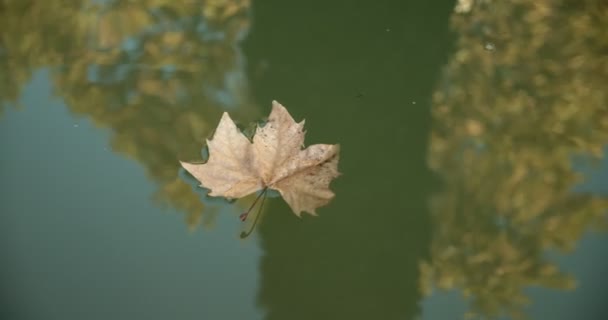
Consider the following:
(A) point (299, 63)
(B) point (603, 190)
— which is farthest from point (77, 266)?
(B) point (603, 190)

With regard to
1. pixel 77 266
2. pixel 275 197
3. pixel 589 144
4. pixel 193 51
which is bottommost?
pixel 77 266

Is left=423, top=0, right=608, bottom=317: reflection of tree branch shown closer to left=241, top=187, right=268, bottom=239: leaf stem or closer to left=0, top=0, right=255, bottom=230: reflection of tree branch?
left=241, top=187, right=268, bottom=239: leaf stem

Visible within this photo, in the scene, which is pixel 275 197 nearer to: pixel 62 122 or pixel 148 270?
pixel 148 270

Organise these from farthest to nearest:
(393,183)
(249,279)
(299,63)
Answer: (299,63) → (393,183) → (249,279)

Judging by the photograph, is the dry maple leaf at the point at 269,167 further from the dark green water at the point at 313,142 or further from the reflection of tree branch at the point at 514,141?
the reflection of tree branch at the point at 514,141

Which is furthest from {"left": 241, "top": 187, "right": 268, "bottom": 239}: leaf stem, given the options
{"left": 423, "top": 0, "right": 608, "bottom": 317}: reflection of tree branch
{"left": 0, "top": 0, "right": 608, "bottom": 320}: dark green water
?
{"left": 423, "top": 0, "right": 608, "bottom": 317}: reflection of tree branch

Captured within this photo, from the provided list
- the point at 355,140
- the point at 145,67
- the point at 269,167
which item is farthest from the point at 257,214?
the point at 145,67

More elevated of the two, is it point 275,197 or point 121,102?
point 121,102

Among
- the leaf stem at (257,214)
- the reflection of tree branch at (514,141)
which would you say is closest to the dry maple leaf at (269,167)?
the leaf stem at (257,214)
